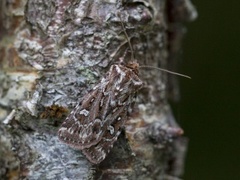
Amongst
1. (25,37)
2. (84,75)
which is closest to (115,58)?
(84,75)

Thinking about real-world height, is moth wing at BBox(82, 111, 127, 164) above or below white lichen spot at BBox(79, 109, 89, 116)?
below

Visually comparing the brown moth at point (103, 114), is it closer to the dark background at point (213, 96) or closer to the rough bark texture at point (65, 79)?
the rough bark texture at point (65, 79)

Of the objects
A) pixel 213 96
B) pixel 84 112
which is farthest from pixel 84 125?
pixel 213 96

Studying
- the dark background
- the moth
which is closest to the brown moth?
the moth

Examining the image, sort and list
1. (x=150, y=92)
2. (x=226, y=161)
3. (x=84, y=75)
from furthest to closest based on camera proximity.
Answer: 1. (x=226, y=161)
2. (x=150, y=92)
3. (x=84, y=75)

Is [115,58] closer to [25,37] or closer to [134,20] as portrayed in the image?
[134,20]

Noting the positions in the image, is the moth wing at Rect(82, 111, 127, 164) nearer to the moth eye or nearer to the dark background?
the moth eye

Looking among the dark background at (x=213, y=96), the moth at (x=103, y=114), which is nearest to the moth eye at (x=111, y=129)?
the moth at (x=103, y=114)

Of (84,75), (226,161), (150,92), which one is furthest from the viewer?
(226,161)

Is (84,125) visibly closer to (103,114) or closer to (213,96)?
(103,114)
